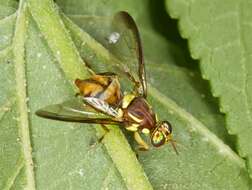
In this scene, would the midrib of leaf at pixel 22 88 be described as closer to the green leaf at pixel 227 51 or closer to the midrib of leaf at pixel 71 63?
the midrib of leaf at pixel 71 63

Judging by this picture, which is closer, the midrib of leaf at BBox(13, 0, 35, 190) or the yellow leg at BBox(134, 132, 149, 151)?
the midrib of leaf at BBox(13, 0, 35, 190)

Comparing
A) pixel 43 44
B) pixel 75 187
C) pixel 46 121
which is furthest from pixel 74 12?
pixel 75 187

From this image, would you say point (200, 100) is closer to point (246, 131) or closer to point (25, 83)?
point (246, 131)

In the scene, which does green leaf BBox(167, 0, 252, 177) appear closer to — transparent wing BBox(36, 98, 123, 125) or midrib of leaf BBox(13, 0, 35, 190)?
transparent wing BBox(36, 98, 123, 125)

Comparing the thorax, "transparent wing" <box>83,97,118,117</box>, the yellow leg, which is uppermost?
"transparent wing" <box>83,97,118,117</box>

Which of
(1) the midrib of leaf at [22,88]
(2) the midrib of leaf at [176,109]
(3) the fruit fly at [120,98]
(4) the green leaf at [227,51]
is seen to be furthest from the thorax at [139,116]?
(1) the midrib of leaf at [22,88]

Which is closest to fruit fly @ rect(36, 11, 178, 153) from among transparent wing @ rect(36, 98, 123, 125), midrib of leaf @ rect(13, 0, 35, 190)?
transparent wing @ rect(36, 98, 123, 125)
